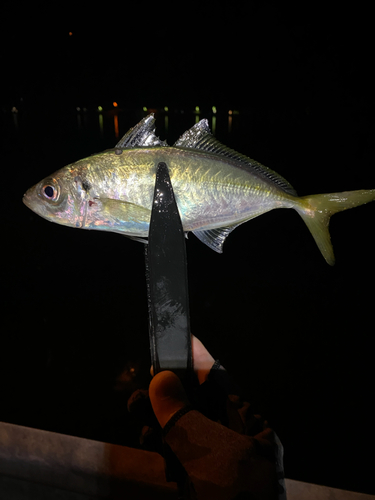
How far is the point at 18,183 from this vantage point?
1009cm

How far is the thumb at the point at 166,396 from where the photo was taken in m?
1.08

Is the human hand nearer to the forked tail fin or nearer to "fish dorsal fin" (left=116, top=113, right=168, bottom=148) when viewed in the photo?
the forked tail fin

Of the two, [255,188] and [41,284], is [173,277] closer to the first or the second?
[255,188]

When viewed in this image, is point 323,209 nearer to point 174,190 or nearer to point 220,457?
point 174,190

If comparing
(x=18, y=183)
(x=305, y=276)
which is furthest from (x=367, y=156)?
(x=18, y=183)

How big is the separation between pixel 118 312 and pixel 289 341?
2.49 metres

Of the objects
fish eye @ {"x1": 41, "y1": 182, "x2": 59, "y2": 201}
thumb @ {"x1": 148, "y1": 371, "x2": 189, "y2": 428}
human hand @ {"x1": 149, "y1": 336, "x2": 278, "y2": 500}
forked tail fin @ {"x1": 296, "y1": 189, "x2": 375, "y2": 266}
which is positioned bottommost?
human hand @ {"x1": 149, "y1": 336, "x2": 278, "y2": 500}

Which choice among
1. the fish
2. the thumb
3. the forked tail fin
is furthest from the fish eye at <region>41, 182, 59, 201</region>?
the forked tail fin

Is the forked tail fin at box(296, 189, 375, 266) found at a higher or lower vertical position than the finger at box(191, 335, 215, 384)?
higher

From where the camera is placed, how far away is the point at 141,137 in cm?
121

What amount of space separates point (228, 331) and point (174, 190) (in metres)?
3.31

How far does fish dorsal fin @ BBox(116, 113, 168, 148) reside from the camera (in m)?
1.20

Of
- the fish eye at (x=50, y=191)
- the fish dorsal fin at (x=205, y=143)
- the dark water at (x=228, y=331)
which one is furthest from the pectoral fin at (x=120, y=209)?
the dark water at (x=228, y=331)

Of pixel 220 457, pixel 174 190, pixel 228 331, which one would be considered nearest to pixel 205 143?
pixel 174 190
